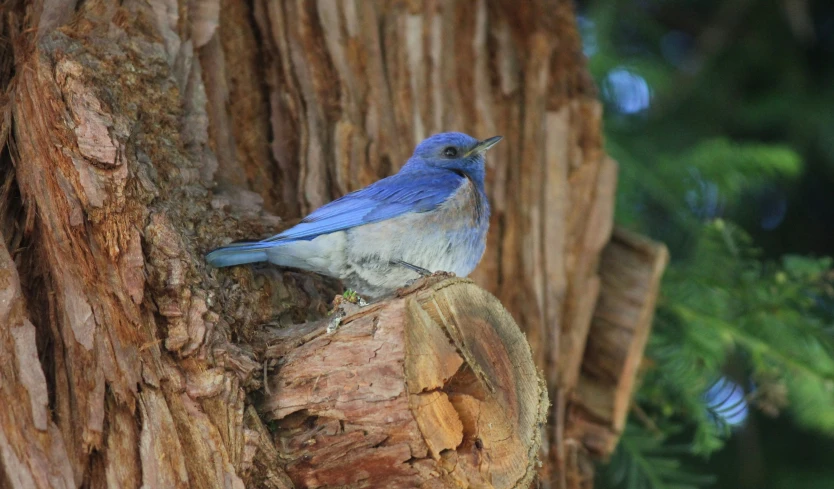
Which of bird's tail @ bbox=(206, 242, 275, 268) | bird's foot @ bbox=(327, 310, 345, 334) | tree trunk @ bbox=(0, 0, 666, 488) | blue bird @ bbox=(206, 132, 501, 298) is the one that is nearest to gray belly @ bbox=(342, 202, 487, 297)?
blue bird @ bbox=(206, 132, 501, 298)

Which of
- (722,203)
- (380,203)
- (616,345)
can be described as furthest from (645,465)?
(380,203)

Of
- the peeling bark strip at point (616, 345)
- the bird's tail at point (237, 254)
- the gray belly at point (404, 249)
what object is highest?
the bird's tail at point (237, 254)

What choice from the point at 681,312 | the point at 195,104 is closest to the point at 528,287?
the point at 681,312

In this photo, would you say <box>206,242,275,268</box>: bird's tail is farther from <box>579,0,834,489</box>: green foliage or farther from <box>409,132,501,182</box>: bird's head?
<box>579,0,834,489</box>: green foliage

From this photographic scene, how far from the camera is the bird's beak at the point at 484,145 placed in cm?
404

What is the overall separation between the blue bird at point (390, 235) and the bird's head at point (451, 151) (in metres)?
0.25

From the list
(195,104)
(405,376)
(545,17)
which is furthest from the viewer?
(545,17)

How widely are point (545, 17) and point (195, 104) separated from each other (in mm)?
2005

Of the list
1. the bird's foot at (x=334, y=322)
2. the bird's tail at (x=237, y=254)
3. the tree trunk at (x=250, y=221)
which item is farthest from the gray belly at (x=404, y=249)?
the bird's foot at (x=334, y=322)

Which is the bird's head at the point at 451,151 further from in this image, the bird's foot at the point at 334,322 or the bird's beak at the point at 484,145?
the bird's foot at the point at 334,322

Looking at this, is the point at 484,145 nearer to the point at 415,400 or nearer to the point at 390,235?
the point at 390,235

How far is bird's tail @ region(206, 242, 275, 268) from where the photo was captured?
2908 millimetres

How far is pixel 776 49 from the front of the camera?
20.2 feet

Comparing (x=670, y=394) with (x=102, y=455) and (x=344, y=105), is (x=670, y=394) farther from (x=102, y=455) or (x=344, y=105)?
(x=102, y=455)
